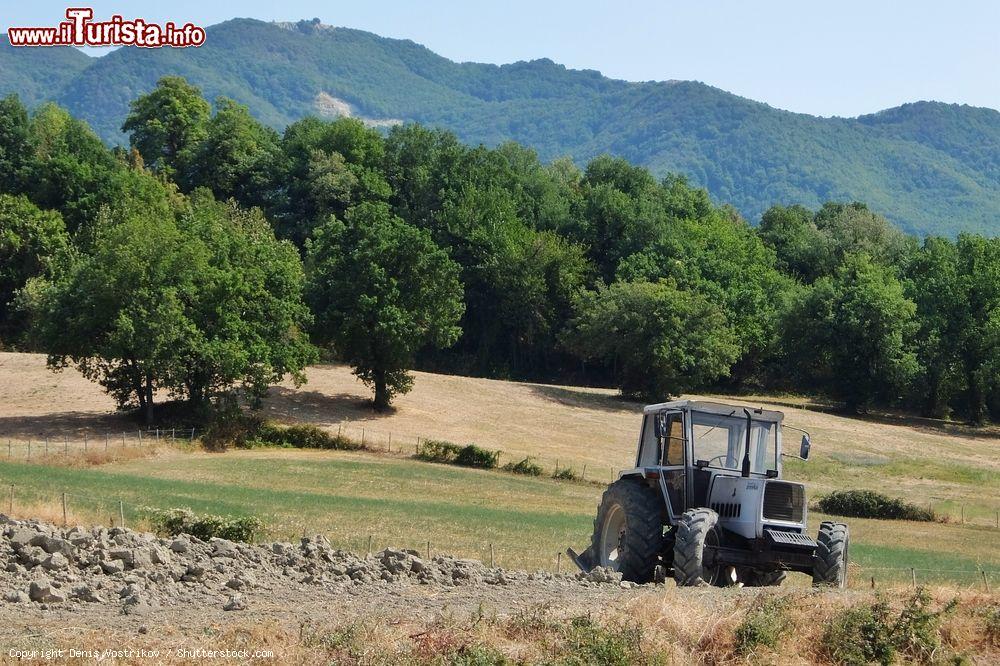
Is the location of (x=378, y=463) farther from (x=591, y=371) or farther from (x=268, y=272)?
(x=591, y=371)

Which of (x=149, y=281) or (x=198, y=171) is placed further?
(x=198, y=171)

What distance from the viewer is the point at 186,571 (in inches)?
647

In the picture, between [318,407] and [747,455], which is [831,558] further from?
[318,407]

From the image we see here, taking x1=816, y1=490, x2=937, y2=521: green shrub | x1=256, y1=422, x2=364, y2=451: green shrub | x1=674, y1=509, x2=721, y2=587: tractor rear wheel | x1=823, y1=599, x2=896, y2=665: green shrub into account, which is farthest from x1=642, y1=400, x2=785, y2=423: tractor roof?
x1=256, y1=422, x2=364, y2=451: green shrub

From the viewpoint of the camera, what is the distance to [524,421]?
68.7 metres

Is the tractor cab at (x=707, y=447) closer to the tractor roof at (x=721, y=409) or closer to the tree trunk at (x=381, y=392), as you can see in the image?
the tractor roof at (x=721, y=409)

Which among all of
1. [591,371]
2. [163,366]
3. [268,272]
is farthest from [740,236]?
[163,366]

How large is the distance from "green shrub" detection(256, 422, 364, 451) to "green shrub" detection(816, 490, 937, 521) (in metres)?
21.9

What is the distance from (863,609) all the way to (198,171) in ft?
326

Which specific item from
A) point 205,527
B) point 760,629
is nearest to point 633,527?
point 760,629

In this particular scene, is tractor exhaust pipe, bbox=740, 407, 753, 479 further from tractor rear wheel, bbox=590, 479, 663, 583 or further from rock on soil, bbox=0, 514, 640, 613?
rock on soil, bbox=0, 514, 640, 613

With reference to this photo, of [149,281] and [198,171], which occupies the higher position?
[198,171]

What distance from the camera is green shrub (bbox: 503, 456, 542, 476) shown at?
53031mm

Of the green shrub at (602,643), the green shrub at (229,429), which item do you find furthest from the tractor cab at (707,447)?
the green shrub at (229,429)
